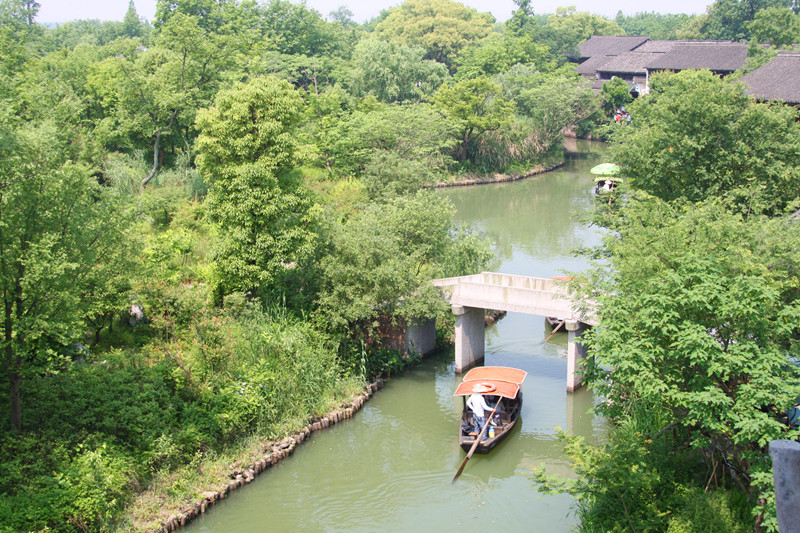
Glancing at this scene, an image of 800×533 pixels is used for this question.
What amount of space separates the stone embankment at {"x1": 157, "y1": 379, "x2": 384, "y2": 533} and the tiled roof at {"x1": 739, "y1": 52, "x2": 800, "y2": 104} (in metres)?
21.5

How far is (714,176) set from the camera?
74.7 ft

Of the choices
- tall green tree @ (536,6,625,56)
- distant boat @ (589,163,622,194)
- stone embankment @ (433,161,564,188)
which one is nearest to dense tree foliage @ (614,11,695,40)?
tall green tree @ (536,6,625,56)

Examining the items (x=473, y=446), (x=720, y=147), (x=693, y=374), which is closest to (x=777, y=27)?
(x=720, y=147)

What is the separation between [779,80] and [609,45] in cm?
5165

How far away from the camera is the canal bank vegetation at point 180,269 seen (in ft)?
46.9

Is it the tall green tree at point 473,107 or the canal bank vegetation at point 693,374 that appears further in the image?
the tall green tree at point 473,107

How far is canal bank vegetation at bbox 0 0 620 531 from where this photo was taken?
46.9 ft

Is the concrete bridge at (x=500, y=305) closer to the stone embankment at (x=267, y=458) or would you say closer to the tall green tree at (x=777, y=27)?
the stone embankment at (x=267, y=458)

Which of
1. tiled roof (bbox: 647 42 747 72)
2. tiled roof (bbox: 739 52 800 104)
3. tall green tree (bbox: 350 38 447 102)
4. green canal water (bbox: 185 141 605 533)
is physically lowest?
green canal water (bbox: 185 141 605 533)

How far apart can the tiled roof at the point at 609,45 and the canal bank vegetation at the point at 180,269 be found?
4612 centimetres

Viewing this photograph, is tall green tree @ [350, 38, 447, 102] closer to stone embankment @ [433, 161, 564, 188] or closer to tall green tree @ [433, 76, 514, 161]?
tall green tree @ [433, 76, 514, 161]

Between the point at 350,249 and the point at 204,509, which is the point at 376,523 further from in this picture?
the point at 350,249

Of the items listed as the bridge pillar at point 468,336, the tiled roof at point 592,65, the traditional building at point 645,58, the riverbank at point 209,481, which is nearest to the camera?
the riverbank at point 209,481

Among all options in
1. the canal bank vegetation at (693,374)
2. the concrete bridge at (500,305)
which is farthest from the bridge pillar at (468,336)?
the canal bank vegetation at (693,374)
